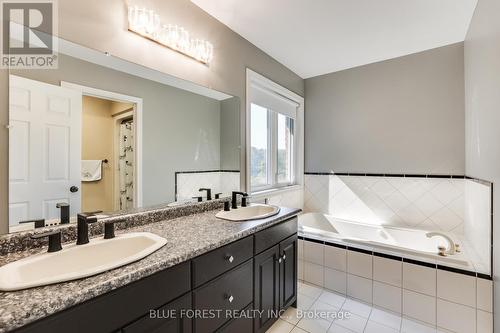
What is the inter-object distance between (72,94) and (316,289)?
252 cm

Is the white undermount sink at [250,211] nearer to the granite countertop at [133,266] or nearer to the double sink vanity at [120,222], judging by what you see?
the double sink vanity at [120,222]

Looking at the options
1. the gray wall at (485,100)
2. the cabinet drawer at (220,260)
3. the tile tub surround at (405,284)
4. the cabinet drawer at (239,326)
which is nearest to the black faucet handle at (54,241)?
the cabinet drawer at (220,260)

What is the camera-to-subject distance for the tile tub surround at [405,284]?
1647 millimetres

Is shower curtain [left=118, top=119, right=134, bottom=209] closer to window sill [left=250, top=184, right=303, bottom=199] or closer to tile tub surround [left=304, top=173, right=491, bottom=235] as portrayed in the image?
window sill [left=250, top=184, right=303, bottom=199]

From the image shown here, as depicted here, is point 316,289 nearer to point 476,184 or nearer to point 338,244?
point 338,244

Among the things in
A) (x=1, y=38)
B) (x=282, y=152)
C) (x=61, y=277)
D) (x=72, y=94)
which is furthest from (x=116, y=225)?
(x=282, y=152)

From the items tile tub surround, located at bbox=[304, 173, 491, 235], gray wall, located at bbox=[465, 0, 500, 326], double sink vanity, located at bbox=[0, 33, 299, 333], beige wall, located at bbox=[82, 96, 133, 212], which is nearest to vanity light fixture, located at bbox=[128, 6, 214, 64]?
double sink vanity, located at bbox=[0, 33, 299, 333]

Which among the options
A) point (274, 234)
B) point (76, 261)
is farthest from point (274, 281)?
point (76, 261)

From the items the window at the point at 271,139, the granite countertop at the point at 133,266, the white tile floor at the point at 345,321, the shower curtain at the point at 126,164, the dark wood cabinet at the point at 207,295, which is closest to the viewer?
the granite countertop at the point at 133,266

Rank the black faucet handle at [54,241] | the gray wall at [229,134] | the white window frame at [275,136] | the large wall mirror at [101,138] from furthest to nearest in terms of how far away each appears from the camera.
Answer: the white window frame at [275,136]
the gray wall at [229,134]
the large wall mirror at [101,138]
the black faucet handle at [54,241]

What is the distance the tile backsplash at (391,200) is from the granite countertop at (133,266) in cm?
190

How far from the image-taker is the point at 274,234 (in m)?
1.67

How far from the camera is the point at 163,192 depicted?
5.31ft

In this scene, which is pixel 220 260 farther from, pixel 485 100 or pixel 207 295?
pixel 485 100
